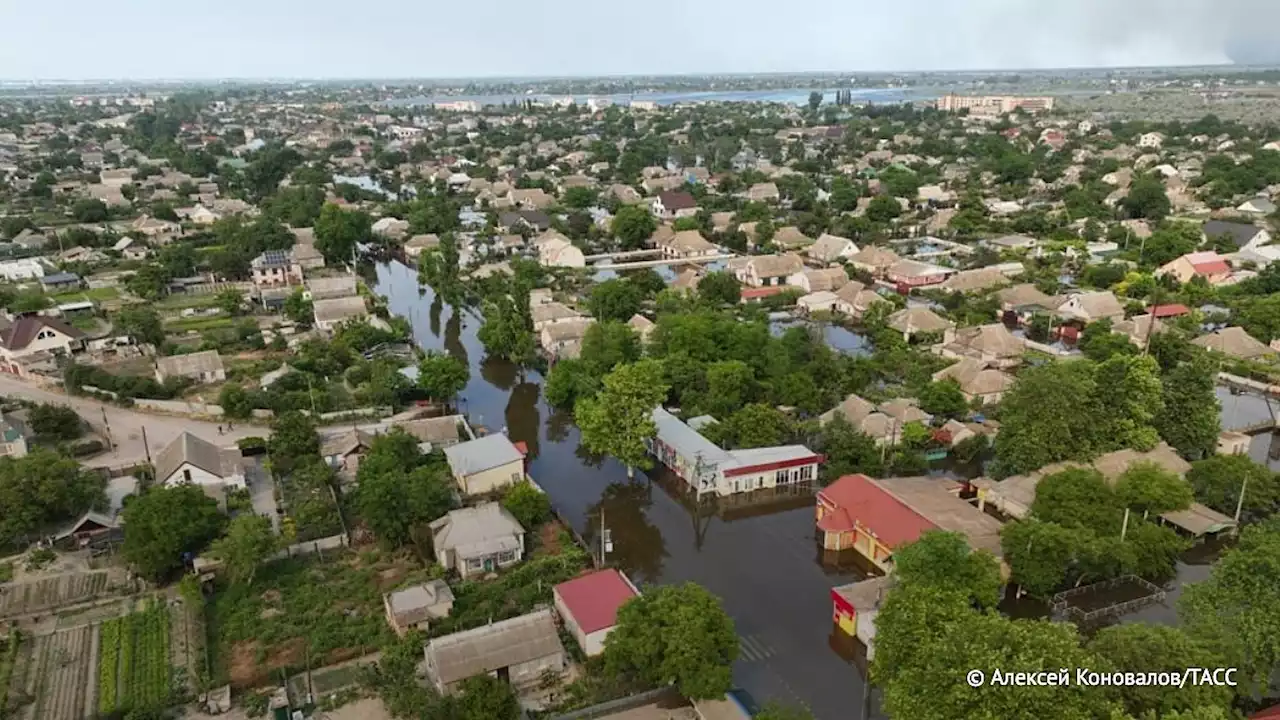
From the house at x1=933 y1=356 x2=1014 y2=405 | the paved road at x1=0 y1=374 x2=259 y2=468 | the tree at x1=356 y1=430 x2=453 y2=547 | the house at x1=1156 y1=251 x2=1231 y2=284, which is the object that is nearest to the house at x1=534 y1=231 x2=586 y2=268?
Result: the paved road at x1=0 y1=374 x2=259 y2=468

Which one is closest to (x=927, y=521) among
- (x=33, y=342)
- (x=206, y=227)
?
(x=33, y=342)

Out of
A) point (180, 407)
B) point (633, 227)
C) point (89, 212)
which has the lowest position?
point (180, 407)

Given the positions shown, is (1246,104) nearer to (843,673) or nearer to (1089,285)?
(1089,285)

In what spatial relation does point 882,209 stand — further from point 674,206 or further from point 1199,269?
point 1199,269

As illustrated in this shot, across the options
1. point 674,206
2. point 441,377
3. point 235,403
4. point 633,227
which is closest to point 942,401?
point 441,377

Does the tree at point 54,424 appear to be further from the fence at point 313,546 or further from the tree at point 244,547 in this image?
the fence at point 313,546

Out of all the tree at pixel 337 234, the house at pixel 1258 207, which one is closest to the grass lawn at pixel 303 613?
the tree at pixel 337 234
